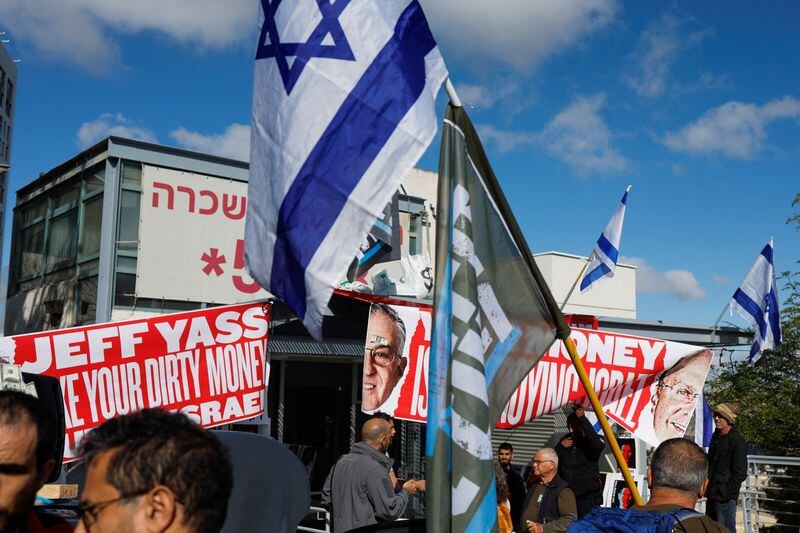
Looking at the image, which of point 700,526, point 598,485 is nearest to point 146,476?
point 700,526

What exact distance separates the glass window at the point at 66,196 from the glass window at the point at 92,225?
0.57 m

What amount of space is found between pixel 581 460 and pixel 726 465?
1838mm

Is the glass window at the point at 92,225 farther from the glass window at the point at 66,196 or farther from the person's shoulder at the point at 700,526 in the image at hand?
the person's shoulder at the point at 700,526

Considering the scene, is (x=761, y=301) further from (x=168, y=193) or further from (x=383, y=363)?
(x=168, y=193)

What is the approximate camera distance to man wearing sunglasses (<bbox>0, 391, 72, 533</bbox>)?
2021 millimetres

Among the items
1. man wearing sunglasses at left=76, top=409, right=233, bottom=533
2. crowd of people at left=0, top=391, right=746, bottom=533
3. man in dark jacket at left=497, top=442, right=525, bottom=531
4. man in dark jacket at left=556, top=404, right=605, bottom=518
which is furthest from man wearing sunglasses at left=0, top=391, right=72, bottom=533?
man in dark jacket at left=497, top=442, right=525, bottom=531

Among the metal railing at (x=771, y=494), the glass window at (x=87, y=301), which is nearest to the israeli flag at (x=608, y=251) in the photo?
the metal railing at (x=771, y=494)

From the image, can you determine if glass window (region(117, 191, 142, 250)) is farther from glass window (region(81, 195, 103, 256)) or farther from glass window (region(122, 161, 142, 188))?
glass window (region(81, 195, 103, 256))

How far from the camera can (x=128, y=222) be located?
1215 cm

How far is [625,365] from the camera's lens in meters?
7.79

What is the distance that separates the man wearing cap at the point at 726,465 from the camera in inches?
347

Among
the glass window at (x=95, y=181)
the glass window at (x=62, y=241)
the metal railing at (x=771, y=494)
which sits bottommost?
the metal railing at (x=771, y=494)

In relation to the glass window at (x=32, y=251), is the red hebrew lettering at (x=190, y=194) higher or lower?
higher

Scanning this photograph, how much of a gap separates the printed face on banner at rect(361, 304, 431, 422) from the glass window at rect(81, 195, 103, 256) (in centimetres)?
600
